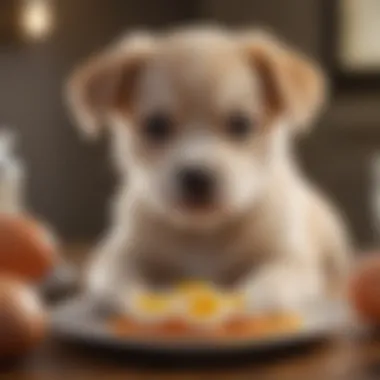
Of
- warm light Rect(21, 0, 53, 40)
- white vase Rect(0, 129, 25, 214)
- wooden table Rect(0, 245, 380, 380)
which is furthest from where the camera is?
warm light Rect(21, 0, 53, 40)

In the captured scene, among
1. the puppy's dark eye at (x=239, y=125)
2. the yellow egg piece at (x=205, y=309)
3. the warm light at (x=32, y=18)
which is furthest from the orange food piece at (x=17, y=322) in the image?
the warm light at (x=32, y=18)

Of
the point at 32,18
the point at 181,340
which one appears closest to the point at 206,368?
the point at 181,340

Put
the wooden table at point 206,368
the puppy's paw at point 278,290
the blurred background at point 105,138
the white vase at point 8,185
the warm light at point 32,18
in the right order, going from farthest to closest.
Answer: the blurred background at point 105,138
the warm light at point 32,18
the white vase at point 8,185
the puppy's paw at point 278,290
the wooden table at point 206,368

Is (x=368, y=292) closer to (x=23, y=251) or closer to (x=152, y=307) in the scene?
(x=152, y=307)

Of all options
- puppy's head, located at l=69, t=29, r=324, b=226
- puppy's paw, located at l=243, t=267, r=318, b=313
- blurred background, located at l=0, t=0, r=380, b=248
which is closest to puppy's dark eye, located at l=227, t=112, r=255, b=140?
puppy's head, located at l=69, t=29, r=324, b=226

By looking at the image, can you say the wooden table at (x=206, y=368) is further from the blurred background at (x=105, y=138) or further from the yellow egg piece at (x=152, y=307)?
the blurred background at (x=105, y=138)

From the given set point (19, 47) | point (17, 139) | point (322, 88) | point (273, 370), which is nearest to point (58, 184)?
point (17, 139)

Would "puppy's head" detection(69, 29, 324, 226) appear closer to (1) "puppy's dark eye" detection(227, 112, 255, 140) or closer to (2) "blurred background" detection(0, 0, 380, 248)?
(1) "puppy's dark eye" detection(227, 112, 255, 140)

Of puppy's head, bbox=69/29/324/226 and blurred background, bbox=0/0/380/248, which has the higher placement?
blurred background, bbox=0/0/380/248

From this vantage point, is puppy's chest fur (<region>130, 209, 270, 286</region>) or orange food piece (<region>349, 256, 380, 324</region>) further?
puppy's chest fur (<region>130, 209, 270, 286</region>)
